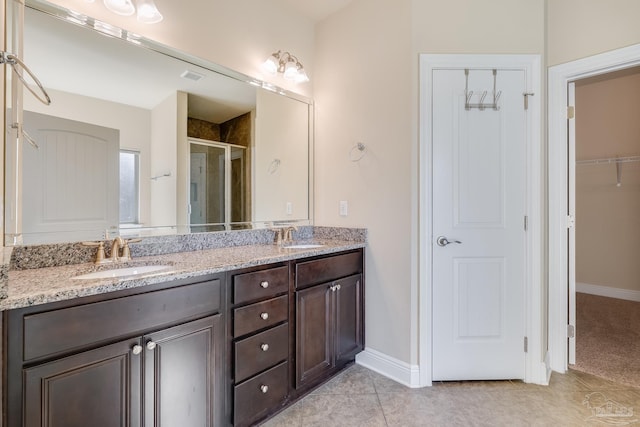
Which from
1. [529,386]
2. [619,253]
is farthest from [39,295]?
[619,253]

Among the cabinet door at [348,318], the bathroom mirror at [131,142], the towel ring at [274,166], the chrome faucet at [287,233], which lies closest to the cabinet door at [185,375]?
the bathroom mirror at [131,142]

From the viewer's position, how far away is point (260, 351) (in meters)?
1.56

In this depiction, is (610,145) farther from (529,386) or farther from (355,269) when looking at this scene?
(355,269)

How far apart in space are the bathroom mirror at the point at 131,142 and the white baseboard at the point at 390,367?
1233 mm

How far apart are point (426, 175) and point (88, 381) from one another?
6.45ft

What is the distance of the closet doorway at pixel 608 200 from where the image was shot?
11.5 ft

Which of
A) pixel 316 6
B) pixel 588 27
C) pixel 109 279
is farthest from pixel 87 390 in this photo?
pixel 588 27

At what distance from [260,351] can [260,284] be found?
0.34 meters

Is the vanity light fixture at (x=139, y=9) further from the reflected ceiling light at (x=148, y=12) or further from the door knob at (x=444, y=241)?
the door knob at (x=444, y=241)

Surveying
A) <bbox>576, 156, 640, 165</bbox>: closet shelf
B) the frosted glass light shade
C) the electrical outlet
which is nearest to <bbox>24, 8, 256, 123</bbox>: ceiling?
the frosted glass light shade

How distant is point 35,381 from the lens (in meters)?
0.95

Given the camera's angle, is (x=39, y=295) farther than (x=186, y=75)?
No

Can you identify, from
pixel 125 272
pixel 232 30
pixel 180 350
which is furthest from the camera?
pixel 232 30

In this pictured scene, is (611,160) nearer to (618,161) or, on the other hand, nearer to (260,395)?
(618,161)
